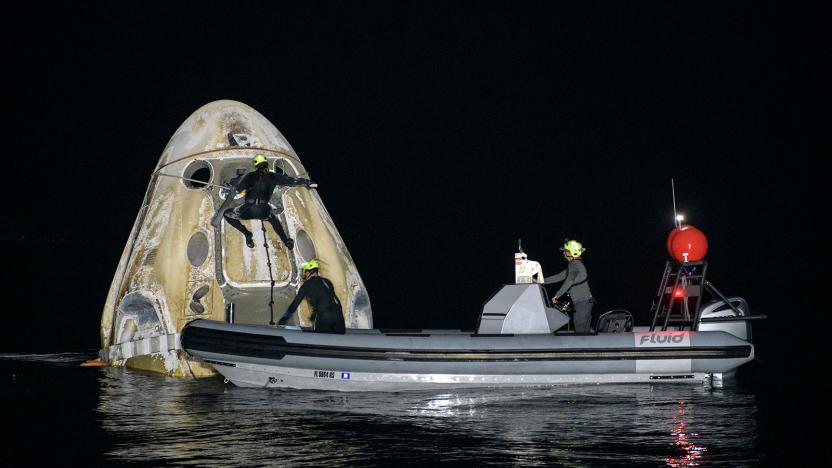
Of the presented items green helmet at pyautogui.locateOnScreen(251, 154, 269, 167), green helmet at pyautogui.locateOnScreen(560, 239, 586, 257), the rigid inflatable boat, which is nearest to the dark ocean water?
the rigid inflatable boat

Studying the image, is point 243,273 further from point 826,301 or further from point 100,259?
point 100,259

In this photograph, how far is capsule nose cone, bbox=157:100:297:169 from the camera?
56.7 ft

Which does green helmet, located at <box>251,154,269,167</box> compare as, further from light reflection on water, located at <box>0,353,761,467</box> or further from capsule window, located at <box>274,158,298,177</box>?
light reflection on water, located at <box>0,353,761,467</box>

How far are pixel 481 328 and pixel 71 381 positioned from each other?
6.77 m

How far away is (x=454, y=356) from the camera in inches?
540

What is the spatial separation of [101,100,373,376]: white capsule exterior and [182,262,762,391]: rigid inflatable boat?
127 cm

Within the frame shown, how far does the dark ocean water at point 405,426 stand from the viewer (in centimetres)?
953

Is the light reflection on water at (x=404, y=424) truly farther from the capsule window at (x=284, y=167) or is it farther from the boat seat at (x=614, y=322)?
the capsule window at (x=284, y=167)

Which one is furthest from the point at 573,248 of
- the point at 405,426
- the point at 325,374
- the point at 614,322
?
the point at 405,426

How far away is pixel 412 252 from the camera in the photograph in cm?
14050

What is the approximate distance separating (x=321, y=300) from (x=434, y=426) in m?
3.66

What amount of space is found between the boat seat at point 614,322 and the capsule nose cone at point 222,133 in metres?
6.53

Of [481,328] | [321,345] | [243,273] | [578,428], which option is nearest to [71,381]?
[243,273]

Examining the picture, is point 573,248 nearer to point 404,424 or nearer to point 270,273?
point 404,424
